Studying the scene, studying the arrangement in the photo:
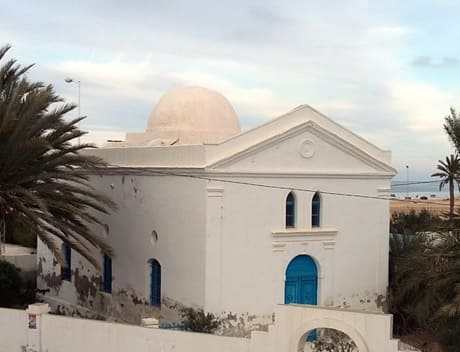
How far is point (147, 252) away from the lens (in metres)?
18.1

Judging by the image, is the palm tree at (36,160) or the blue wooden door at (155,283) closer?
the palm tree at (36,160)

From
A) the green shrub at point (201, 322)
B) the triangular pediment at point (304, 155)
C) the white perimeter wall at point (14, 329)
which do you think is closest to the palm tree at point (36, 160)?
the white perimeter wall at point (14, 329)

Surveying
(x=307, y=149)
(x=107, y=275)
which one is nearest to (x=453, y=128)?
(x=307, y=149)

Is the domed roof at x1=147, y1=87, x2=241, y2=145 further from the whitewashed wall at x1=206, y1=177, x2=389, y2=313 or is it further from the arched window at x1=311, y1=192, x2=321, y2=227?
the whitewashed wall at x1=206, y1=177, x2=389, y2=313

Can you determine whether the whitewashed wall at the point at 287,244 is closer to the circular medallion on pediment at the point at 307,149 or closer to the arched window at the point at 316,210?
the arched window at the point at 316,210

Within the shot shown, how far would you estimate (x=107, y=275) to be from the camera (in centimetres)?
2005

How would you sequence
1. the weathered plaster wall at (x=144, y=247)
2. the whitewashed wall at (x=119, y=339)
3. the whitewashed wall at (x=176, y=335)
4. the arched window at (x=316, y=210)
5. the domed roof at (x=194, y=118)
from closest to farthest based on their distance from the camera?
1. the whitewashed wall at (x=176, y=335)
2. the whitewashed wall at (x=119, y=339)
3. the weathered plaster wall at (x=144, y=247)
4. the arched window at (x=316, y=210)
5. the domed roof at (x=194, y=118)

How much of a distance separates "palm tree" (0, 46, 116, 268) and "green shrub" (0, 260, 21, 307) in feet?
19.8

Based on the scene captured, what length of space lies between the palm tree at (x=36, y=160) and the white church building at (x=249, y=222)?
216 cm

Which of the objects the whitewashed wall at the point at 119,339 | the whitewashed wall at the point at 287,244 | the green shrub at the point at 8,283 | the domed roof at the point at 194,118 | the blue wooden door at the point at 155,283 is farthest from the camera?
the green shrub at the point at 8,283

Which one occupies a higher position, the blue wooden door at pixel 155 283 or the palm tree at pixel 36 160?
the palm tree at pixel 36 160

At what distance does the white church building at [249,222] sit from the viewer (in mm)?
16016

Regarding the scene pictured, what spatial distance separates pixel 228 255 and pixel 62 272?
8.47m

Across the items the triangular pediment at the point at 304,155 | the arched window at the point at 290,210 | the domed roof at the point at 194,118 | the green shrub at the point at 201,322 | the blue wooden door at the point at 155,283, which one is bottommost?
the green shrub at the point at 201,322
